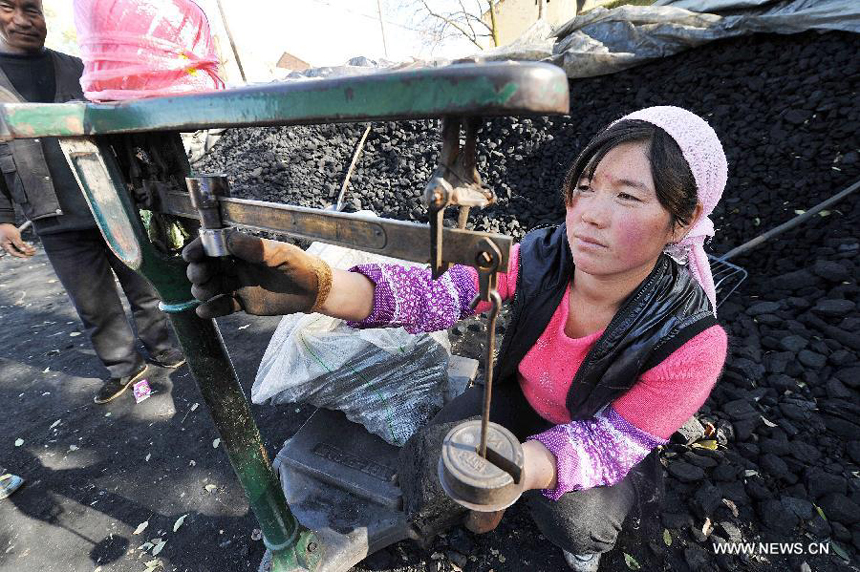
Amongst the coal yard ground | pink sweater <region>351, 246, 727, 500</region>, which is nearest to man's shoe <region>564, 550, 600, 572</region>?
the coal yard ground

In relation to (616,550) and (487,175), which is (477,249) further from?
(487,175)

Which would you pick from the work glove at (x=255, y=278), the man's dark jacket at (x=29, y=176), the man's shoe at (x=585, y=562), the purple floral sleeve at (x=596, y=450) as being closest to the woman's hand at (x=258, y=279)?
the work glove at (x=255, y=278)

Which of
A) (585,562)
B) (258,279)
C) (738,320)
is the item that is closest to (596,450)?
(585,562)

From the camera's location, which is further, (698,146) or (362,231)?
(698,146)

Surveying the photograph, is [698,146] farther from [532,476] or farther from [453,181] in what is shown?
[532,476]

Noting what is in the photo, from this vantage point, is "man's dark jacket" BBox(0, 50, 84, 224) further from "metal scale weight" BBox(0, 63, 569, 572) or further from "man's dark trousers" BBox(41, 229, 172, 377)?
"metal scale weight" BBox(0, 63, 569, 572)

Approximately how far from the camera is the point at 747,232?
377 cm

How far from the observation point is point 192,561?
1.91 metres

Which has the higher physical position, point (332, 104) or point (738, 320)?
point (332, 104)

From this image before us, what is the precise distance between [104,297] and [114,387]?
78 centimetres

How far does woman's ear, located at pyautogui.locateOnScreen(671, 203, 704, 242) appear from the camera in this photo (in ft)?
3.88

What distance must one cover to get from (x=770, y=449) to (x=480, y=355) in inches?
75.5

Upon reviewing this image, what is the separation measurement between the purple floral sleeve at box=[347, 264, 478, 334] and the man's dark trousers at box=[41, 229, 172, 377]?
2157 millimetres

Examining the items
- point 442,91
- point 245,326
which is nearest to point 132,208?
point 442,91
